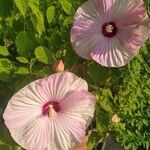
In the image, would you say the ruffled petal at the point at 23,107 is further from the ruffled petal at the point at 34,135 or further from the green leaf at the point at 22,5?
the green leaf at the point at 22,5

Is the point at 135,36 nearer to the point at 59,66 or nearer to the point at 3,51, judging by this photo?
the point at 59,66

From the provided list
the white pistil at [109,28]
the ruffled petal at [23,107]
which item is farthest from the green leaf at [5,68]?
the white pistil at [109,28]

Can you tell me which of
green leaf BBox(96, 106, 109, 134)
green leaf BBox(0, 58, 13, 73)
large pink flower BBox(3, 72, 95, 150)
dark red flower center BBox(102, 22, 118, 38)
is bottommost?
green leaf BBox(96, 106, 109, 134)

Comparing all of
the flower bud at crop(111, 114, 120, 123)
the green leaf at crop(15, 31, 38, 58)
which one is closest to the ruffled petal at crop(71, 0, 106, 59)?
the green leaf at crop(15, 31, 38, 58)

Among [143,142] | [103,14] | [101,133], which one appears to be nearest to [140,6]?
[103,14]

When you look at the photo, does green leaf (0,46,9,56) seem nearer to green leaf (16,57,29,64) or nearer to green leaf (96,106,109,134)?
green leaf (16,57,29,64)

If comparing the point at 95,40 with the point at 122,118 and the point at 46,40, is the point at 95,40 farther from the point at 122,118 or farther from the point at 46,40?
the point at 122,118

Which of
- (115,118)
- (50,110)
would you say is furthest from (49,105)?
(115,118)
